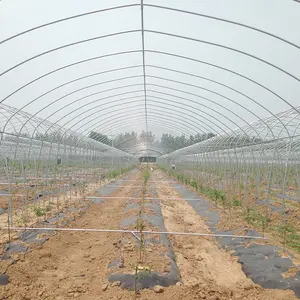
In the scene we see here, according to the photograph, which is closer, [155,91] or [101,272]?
[101,272]

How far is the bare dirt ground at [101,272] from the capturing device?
492 centimetres

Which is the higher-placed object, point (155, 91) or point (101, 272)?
point (155, 91)

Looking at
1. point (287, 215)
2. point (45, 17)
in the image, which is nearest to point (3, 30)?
point (45, 17)

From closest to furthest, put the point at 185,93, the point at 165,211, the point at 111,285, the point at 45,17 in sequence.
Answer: the point at 111,285
the point at 45,17
the point at 165,211
the point at 185,93

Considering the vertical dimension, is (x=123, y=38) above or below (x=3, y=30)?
above

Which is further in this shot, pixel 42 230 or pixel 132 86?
pixel 132 86

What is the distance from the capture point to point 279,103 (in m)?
10.9

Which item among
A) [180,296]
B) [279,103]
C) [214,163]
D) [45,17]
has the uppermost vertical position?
[45,17]

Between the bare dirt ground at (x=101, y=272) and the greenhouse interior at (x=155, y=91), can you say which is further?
the greenhouse interior at (x=155, y=91)

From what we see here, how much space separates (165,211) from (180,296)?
713 cm

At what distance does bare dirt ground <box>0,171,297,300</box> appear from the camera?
4918 millimetres

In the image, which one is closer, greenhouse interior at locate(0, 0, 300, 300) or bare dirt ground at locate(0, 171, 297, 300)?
bare dirt ground at locate(0, 171, 297, 300)

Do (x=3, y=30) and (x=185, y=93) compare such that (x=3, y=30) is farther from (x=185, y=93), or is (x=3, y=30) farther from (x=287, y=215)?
(x=287, y=215)

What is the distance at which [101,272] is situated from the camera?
5.79 meters
